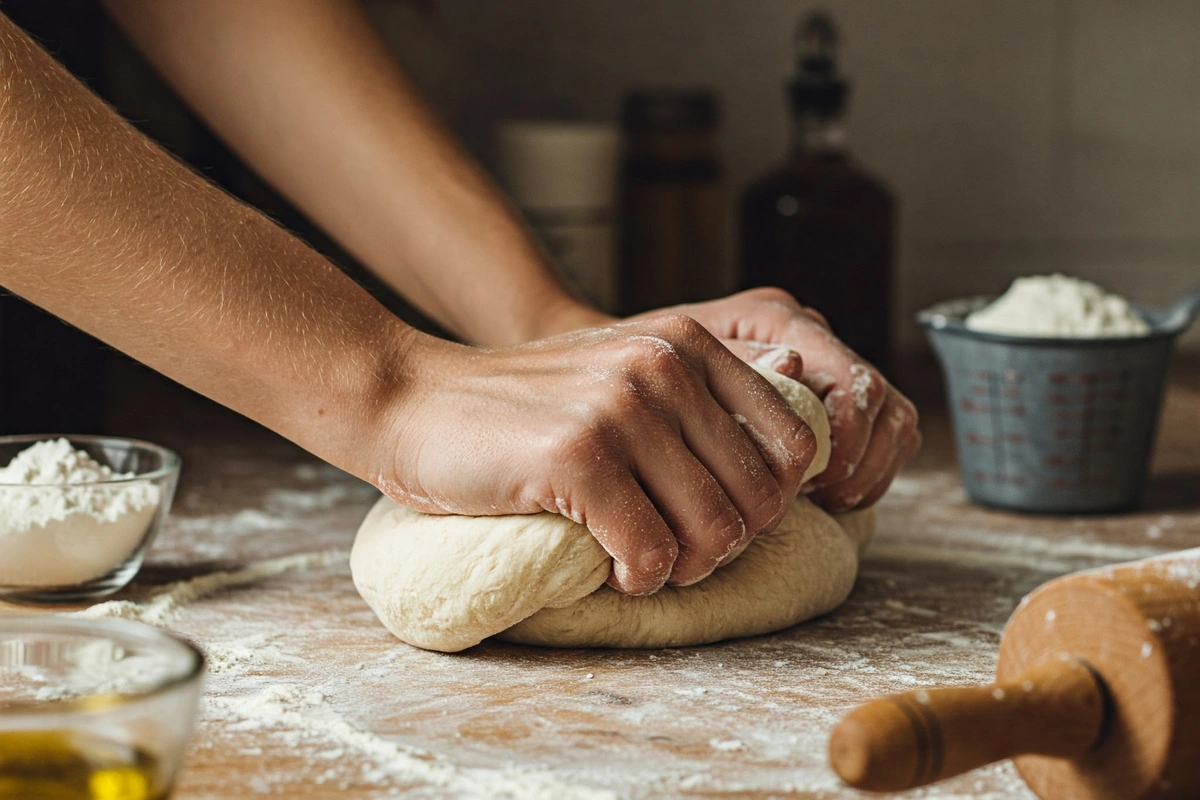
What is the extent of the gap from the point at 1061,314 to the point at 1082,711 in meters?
0.85

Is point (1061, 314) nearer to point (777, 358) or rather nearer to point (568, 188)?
point (777, 358)

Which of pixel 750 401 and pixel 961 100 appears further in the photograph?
pixel 961 100

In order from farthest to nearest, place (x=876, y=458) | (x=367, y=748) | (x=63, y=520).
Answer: (x=876, y=458), (x=63, y=520), (x=367, y=748)

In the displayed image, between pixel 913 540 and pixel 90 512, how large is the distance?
2.61 ft

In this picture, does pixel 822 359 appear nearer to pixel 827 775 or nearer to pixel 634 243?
pixel 827 775

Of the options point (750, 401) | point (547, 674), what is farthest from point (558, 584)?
point (750, 401)

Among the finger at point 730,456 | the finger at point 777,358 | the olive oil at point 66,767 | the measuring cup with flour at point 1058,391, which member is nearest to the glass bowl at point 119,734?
the olive oil at point 66,767

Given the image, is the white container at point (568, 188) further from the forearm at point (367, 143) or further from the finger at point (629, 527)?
the finger at point (629, 527)

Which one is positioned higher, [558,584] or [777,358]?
[777,358]

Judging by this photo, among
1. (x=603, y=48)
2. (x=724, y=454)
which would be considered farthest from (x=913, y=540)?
(x=603, y=48)

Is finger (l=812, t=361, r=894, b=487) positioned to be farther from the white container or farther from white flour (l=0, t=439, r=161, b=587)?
the white container

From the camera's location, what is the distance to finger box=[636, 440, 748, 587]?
2.89 ft

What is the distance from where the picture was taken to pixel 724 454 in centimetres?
90

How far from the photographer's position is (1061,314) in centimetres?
140
